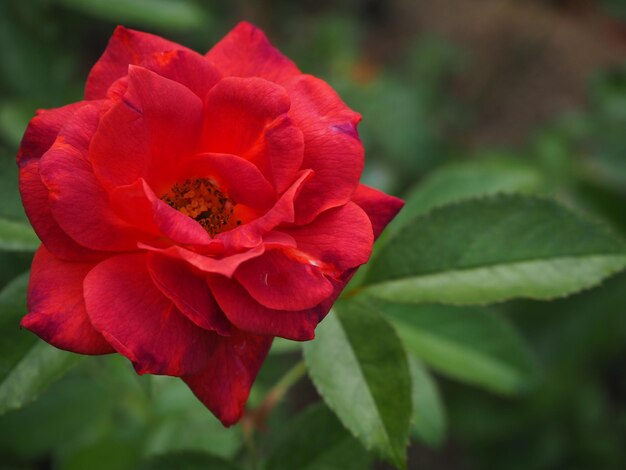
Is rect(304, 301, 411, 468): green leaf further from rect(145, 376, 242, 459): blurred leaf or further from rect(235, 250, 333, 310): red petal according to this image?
rect(145, 376, 242, 459): blurred leaf

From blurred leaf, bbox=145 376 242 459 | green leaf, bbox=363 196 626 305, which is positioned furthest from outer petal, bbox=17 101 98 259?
blurred leaf, bbox=145 376 242 459

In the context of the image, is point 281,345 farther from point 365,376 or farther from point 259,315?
point 259,315

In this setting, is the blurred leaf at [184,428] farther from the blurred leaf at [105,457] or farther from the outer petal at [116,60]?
the outer petal at [116,60]

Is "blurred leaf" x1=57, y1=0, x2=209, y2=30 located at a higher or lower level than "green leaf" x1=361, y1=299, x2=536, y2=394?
higher

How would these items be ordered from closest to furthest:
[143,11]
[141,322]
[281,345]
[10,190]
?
[141,322] < [10,190] < [281,345] < [143,11]

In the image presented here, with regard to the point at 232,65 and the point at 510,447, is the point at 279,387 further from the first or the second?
the point at 510,447

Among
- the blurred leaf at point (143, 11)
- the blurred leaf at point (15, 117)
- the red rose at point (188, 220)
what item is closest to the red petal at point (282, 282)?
the red rose at point (188, 220)

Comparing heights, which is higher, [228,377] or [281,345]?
[228,377]

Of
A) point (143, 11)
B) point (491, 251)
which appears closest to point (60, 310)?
point (491, 251)
